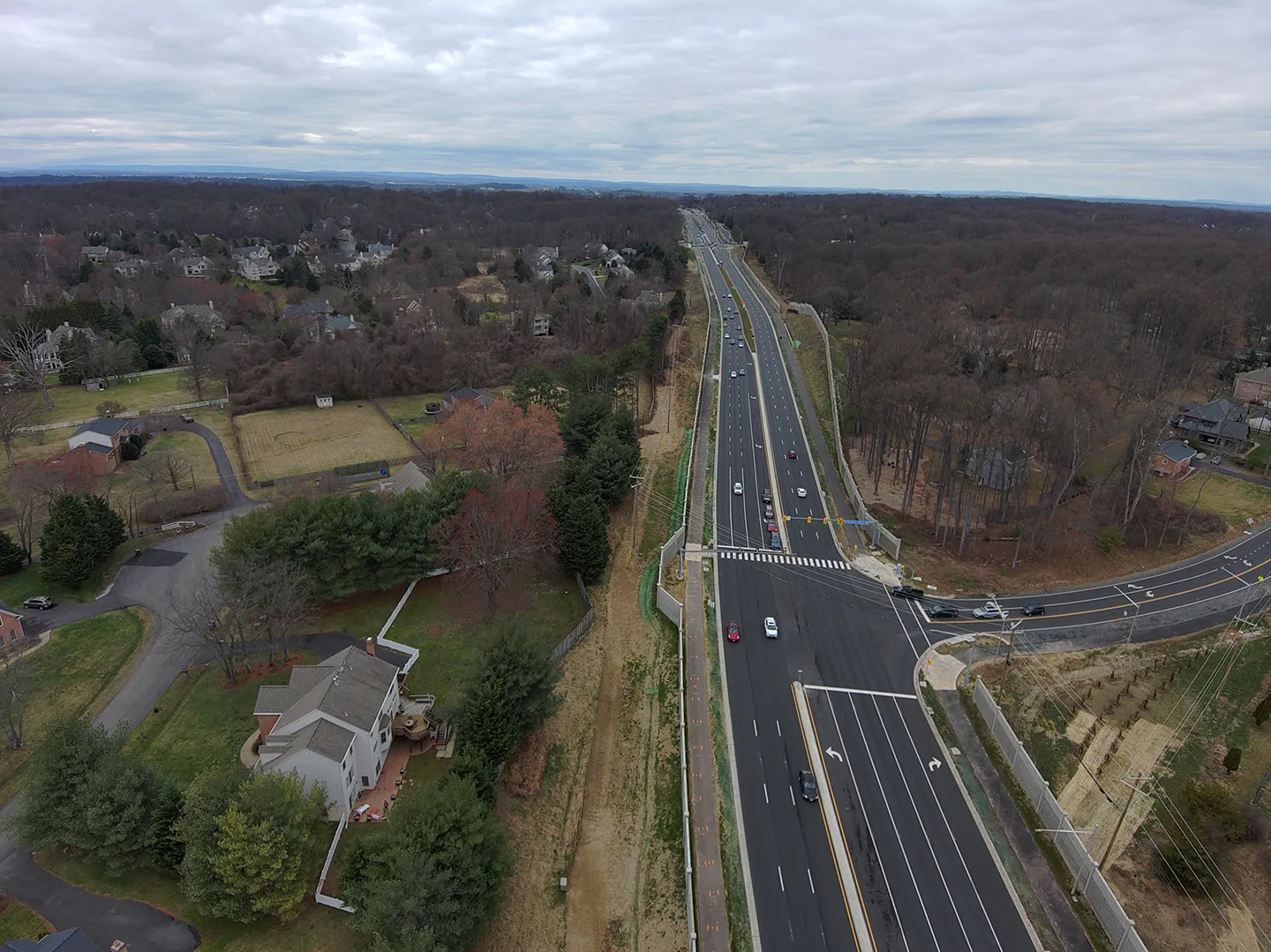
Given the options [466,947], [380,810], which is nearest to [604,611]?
[380,810]

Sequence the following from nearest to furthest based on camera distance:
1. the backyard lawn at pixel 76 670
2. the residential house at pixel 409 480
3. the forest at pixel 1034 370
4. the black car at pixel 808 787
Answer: the black car at pixel 808 787 < the backyard lawn at pixel 76 670 < the residential house at pixel 409 480 < the forest at pixel 1034 370

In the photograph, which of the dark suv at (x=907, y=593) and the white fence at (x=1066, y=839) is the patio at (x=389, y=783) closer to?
the white fence at (x=1066, y=839)

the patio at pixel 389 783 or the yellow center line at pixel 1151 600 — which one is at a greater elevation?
the yellow center line at pixel 1151 600

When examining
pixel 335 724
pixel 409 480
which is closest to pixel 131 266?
pixel 409 480

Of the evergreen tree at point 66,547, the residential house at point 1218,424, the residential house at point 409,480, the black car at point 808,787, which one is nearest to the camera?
the black car at point 808,787

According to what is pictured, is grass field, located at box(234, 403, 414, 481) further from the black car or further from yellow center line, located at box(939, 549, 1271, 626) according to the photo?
yellow center line, located at box(939, 549, 1271, 626)

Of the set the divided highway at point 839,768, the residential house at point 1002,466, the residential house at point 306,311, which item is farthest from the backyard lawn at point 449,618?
the residential house at point 306,311
